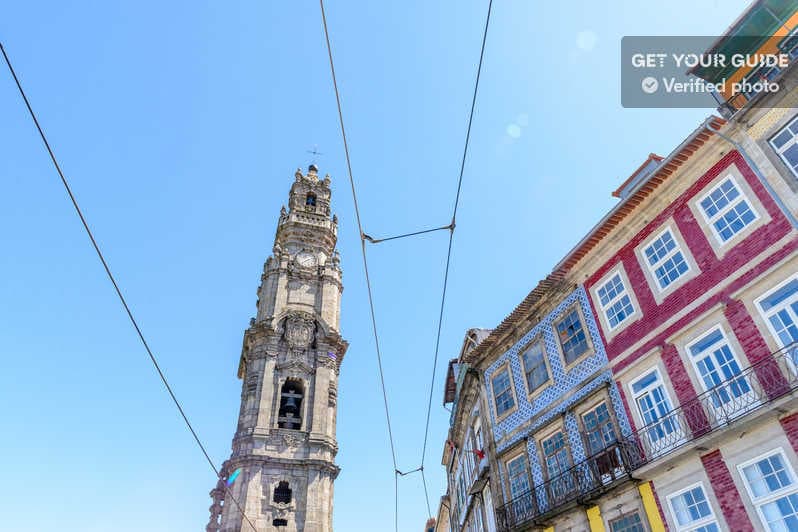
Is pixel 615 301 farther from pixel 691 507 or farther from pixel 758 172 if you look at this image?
pixel 691 507

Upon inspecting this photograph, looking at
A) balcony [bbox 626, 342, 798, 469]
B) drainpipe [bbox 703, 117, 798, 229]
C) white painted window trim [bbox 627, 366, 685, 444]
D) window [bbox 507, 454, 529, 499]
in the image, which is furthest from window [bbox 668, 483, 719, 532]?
drainpipe [bbox 703, 117, 798, 229]

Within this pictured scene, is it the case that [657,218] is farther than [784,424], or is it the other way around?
[657,218]

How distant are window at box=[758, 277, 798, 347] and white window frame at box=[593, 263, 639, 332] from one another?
3280mm

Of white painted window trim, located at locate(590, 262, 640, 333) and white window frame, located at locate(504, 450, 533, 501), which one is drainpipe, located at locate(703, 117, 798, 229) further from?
white window frame, located at locate(504, 450, 533, 501)

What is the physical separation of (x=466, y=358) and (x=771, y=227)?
→ 11.3m

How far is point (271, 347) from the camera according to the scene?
3881 cm

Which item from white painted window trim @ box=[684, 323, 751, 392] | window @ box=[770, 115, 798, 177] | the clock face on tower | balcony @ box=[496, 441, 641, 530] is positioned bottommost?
balcony @ box=[496, 441, 641, 530]

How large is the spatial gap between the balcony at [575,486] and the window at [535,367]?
2.91 metres

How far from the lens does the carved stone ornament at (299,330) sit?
39.9 metres

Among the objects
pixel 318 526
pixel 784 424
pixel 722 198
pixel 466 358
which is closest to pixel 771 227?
pixel 722 198

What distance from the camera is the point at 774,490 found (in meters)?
9.38

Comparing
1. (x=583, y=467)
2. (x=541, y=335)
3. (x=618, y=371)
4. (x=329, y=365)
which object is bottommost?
(x=583, y=467)

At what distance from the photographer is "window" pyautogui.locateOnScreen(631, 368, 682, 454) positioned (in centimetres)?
1155

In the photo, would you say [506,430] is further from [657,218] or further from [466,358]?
[657,218]
